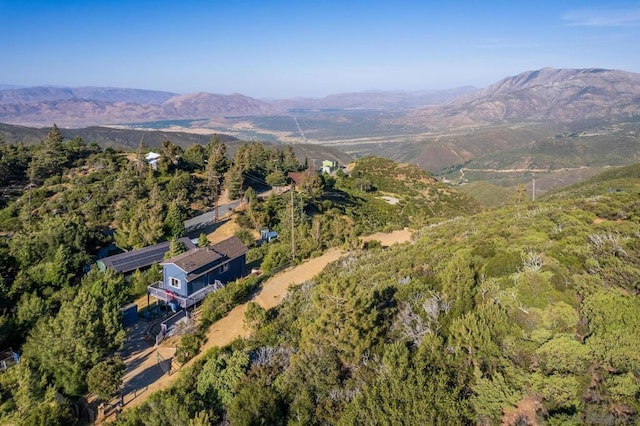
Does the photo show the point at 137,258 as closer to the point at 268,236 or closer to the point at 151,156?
the point at 268,236

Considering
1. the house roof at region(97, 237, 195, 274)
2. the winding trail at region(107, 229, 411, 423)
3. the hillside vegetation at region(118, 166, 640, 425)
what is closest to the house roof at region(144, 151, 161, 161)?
the house roof at region(97, 237, 195, 274)

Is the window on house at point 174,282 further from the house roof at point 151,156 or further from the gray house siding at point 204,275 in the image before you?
the house roof at point 151,156

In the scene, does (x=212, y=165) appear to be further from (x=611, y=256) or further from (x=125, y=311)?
(x=611, y=256)

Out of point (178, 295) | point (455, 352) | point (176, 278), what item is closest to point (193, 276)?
point (176, 278)

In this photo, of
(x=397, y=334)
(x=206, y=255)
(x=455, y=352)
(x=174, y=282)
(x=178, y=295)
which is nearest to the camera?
(x=455, y=352)

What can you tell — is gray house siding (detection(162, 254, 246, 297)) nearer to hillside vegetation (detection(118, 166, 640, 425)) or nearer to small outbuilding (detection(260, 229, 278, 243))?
hillside vegetation (detection(118, 166, 640, 425))
